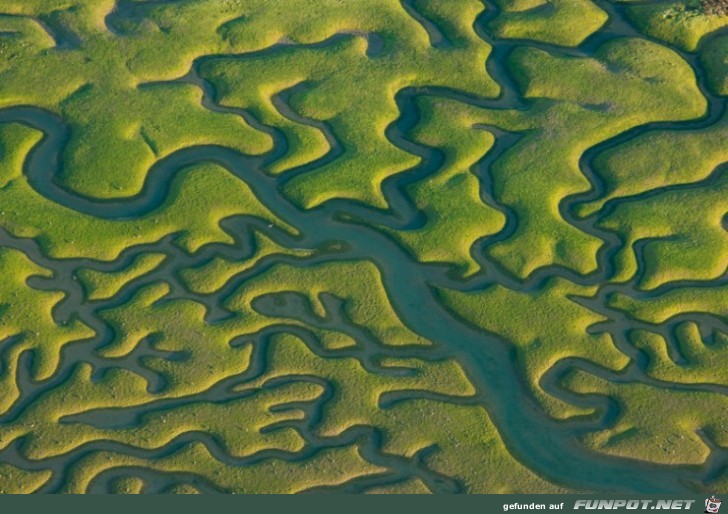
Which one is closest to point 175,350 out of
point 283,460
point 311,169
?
point 283,460

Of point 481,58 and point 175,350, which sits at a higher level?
point 481,58

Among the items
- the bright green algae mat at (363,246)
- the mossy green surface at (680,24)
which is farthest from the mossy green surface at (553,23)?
the mossy green surface at (680,24)

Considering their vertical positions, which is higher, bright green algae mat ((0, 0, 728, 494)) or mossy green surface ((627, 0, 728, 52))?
mossy green surface ((627, 0, 728, 52))

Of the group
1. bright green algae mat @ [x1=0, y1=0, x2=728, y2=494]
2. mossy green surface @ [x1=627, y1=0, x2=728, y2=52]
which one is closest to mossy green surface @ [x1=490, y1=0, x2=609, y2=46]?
bright green algae mat @ [x1=0, y1=0, x2=728, y2=494]

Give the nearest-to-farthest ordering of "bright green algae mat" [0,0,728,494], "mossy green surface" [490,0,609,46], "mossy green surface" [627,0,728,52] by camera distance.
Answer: "bright green algae mat" [0,0,728,494] < "mossy green surface" [627,0,728,52] < "mossy green surface" [490,0,609,46]

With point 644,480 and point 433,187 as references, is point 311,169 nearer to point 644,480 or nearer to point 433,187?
point 433,187

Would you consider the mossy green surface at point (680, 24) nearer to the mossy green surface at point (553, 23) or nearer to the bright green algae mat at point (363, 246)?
the bright green algae mat at point (363, 246)

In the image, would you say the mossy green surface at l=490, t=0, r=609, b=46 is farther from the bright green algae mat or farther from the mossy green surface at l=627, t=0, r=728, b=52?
the mossy green surface at l=627, t=0, r=728, b=52

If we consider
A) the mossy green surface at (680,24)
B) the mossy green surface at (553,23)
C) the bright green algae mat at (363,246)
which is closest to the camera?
the bright green algae mat at (363,246)
